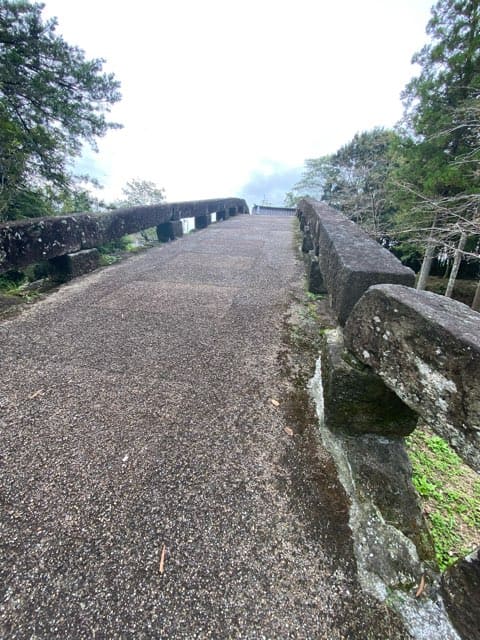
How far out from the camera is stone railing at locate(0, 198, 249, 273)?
2.74 m

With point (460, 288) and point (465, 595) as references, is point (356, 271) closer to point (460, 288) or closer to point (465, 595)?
point (465, 595)

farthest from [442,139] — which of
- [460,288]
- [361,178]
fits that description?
[361,178]

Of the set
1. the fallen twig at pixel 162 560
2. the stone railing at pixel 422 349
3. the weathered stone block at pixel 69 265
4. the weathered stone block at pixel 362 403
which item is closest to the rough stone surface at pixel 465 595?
the stone railing at pixel 422 349

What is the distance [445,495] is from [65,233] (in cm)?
427

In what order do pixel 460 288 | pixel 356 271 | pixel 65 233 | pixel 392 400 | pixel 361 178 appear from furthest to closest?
1. pixel 361 178
2. pixel 460 288
3. pixel 65 233
4. pixel 356 271
5. pixel 392 400

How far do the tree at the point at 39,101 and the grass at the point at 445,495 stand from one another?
22.8 feet

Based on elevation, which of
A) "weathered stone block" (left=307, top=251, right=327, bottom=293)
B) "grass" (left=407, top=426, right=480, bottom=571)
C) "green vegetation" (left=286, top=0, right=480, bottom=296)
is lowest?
"grass" (left=407, top=426, right=480, bottom=571)

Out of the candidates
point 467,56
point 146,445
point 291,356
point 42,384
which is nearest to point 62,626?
point 146,445

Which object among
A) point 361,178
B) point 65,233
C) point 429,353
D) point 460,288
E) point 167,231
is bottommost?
point 460,288

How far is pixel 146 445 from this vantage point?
1.49m

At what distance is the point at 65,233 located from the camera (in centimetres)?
336

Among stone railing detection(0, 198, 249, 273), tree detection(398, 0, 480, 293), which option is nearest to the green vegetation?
tree detection(398, 0, 480, 293)

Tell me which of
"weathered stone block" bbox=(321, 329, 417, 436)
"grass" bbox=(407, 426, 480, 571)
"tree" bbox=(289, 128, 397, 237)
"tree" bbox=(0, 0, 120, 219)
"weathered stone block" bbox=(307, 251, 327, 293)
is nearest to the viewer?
"grass" bbox=(407, 426, 480, 571)

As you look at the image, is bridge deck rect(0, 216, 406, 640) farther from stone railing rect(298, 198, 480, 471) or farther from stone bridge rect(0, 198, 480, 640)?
stone railing rect(298, 198, 480, 471)
